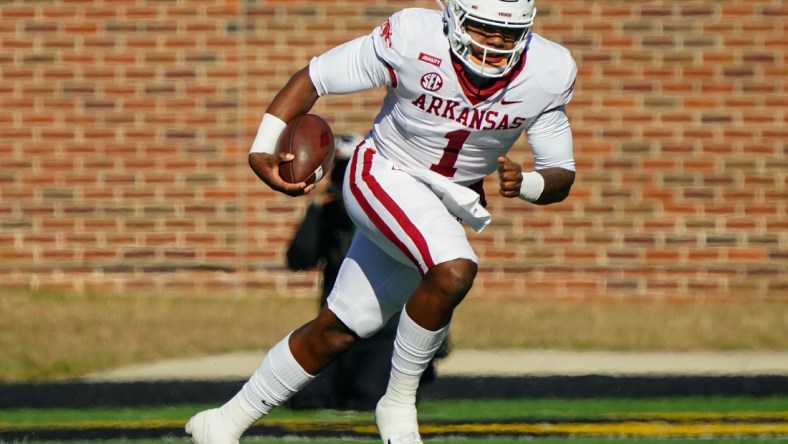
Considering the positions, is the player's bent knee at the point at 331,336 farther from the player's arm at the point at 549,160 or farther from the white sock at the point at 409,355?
the player's arm at the point at 549,160

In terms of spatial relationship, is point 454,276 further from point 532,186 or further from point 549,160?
point 549,160

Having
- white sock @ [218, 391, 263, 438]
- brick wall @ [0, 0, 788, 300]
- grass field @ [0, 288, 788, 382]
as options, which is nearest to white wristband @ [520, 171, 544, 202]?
white sock @ [218, 391, 263, 438]

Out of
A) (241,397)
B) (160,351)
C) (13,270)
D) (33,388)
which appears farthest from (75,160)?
(241,397)

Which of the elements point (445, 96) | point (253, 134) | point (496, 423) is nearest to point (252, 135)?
point (253, 134)

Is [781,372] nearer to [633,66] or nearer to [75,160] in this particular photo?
[633,66]

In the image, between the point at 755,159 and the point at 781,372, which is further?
the point at 755,159

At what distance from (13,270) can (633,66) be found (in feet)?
15.3

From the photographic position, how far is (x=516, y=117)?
17.8ft

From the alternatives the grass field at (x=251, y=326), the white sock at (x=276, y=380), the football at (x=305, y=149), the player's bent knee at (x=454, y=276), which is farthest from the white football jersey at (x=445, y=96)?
the grass field at (x=251, y=326)

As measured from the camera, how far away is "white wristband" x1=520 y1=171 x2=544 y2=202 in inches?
213

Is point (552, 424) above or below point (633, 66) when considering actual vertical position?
below

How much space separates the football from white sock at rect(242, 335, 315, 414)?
2.04ft

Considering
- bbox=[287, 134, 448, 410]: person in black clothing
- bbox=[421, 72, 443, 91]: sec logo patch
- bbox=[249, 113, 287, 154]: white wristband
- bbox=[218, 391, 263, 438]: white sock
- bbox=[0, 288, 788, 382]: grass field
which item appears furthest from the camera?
bbox=[0, 288, 788, 382]: grass field

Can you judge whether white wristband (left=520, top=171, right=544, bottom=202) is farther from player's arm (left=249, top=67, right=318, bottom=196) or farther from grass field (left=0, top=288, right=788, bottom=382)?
grass field (left=0, top=288, right=788, bottom=382)
